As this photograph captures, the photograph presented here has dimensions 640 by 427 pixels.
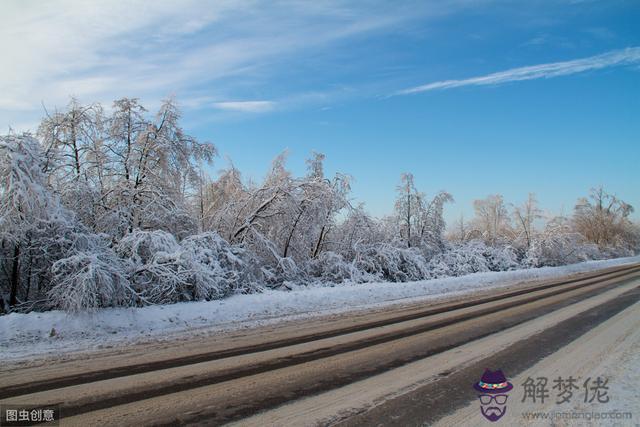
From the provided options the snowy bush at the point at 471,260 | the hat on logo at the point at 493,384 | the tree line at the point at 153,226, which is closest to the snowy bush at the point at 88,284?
the tree line at the point at 153,226

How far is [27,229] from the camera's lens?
912cm

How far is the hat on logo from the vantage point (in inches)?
195

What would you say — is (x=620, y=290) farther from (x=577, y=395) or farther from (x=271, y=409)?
(x=271, y=409)

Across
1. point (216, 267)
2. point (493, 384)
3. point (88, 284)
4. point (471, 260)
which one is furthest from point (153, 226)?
point (471, 260)

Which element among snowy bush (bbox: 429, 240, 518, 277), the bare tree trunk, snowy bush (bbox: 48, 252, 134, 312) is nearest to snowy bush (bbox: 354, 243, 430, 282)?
snowy bush (bbox: 429, 240, 518, 277)

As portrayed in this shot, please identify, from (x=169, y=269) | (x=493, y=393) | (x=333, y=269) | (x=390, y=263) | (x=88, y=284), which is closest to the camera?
(x=493, y=393)

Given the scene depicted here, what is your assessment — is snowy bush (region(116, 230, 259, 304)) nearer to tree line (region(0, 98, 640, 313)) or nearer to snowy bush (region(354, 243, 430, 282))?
tree line (region(0, 98, 640, 313))

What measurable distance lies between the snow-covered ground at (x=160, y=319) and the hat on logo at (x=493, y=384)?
5.77 meters

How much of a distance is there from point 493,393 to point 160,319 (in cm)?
747

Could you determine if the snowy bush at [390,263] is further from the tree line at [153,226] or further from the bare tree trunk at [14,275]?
the bare tree trunk at [14,275]

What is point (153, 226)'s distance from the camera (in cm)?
1327

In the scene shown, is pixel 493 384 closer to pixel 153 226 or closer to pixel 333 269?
pixel 153 226

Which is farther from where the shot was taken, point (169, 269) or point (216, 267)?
point (216, 267)

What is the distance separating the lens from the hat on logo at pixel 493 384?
494 cm
